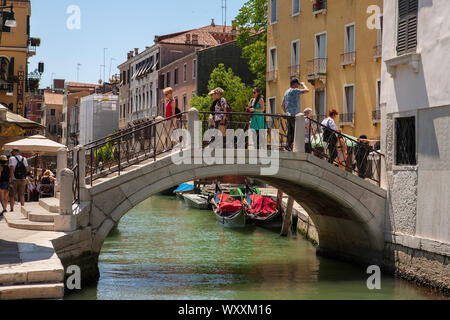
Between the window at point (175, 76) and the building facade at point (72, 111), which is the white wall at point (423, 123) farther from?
the building facade at point (72, 111)

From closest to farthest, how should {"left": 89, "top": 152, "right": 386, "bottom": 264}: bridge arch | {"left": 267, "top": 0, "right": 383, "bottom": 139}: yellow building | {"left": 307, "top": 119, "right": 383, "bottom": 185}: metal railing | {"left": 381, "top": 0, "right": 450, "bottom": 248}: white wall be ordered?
{"left": 381, "top": 0, "right": 450, "bottom": 248}: white wall, {"left": 89, "top": 152, "right": 386, "bottom": 264}: bridge arch, {"left": 307, "top": 119, "right": 383, "bottom": 185}: metal railing, {"left": 267, "top": 0, "right": 383, "bottom": 139}: yellow building

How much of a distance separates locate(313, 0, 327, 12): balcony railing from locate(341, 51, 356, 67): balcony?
6.77 ft

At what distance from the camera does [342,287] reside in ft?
41.9

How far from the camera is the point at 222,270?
1457 cm

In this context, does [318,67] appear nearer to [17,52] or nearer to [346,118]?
[346,118]

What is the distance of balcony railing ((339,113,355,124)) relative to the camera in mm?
21953

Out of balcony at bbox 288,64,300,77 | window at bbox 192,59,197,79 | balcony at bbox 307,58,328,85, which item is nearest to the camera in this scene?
balcony at bbox 307,58,328,85

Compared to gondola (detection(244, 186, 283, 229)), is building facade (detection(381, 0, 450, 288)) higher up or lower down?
higher up

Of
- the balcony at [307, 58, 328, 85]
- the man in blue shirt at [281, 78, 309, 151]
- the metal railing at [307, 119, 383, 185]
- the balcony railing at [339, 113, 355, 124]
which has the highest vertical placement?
the balcony at [307, 58, 328, 85]

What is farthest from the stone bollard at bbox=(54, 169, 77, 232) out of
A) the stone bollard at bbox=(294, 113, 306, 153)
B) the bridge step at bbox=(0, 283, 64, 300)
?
the stone bollard at bbox=(294, 113, 306, 153)

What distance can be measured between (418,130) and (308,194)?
3.40 metres

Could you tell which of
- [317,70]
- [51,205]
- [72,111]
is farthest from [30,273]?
[72,111]

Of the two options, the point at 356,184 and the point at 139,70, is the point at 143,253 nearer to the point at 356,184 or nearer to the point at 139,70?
the point at 356,184

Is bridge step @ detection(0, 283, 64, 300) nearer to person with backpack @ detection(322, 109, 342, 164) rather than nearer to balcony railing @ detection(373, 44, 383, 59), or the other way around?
person with backpack @ detection(322, 109, 342, 164)
